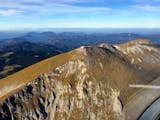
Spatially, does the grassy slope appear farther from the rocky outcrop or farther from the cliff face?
the rocky outcrop

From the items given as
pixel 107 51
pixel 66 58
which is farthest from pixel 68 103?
pixel 107 51

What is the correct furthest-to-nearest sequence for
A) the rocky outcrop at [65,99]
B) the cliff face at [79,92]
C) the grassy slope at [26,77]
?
1. the grassy slope at [26,77]
2. the cliff face at [79,92]
3. the rocky outcrop at [65,99]

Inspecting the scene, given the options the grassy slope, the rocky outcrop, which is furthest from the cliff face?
the grassy slope

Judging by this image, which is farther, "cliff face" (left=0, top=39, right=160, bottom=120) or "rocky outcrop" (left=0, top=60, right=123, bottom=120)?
"cliff face" (left=0, top=39, right=160, bottom=120)

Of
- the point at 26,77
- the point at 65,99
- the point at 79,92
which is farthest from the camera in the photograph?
the point at 26,77

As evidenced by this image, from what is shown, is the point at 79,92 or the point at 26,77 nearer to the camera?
the point at 79,92

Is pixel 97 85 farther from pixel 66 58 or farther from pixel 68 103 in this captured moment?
pixel 66 58

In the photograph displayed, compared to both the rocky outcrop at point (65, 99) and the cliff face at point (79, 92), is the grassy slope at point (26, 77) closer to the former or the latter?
the cliff face at point (79, 92)

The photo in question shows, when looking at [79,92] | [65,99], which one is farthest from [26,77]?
[79,92]

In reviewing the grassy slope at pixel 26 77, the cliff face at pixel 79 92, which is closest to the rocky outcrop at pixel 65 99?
the cliff face at pixel 79 92

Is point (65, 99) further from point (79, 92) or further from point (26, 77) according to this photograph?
point (26, 77)
